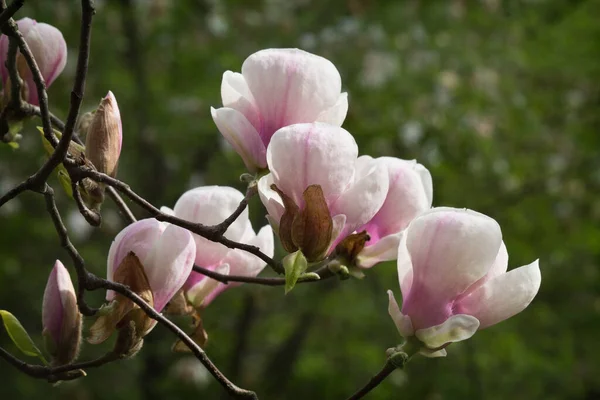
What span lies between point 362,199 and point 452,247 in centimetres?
7

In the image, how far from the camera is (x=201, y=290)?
644mm

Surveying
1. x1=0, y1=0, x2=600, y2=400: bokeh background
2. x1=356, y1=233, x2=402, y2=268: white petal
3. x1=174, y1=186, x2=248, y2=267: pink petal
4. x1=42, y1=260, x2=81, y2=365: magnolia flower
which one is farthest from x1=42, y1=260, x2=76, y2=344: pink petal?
x1=0, y1=0, x2=600, y2=400: bokeh background

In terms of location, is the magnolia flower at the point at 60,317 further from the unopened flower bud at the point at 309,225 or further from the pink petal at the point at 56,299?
the unopened flower bud at the point at 309,225

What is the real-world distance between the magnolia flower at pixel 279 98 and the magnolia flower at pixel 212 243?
68 mm

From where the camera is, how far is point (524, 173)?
10.3 ft

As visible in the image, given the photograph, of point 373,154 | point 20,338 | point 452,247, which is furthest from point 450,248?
point 373,154

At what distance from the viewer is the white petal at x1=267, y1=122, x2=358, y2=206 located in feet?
1.74

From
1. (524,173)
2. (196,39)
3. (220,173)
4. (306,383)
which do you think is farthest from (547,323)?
(196,39)

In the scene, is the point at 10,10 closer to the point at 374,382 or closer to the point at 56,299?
the point at 56,299

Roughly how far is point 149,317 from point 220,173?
8.33ft

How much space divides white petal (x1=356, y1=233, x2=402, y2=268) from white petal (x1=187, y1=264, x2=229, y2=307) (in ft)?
0.35

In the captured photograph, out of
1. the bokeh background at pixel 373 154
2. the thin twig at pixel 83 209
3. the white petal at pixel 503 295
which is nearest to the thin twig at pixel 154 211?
the thin twig at pixel 83 209

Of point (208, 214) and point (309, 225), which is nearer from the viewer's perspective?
point (309, 225)

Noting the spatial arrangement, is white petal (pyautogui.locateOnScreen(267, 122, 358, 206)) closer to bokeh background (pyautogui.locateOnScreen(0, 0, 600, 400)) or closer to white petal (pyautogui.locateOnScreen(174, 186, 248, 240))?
white petal (pyautogui.locateOnScreen(174, 186, 248, 240))
